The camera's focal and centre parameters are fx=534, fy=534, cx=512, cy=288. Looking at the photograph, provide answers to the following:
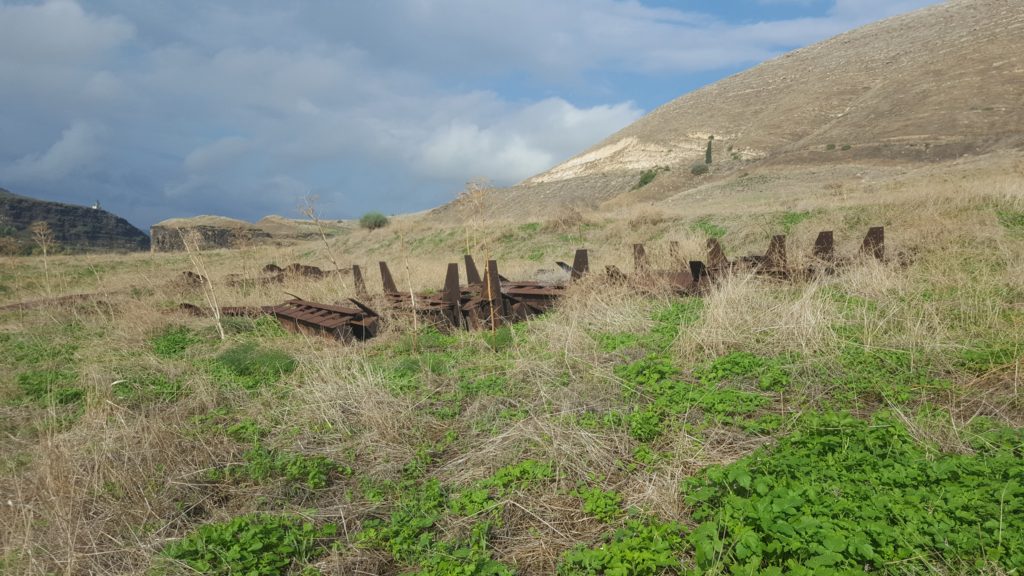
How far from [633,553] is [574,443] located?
1146 mm

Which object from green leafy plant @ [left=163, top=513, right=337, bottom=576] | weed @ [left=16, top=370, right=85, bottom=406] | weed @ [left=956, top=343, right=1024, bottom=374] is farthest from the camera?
weed @ [left=16, top=370, right=85, bottom=406]

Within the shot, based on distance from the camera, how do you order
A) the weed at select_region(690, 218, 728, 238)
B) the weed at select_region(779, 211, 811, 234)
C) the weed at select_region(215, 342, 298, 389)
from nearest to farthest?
the weed at select_region(215, 342, 298, 389)
the weed at select_region(779, 211, 811, 234)
the weed at select_region(690, 218, 728, 238)

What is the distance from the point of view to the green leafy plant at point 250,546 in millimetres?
2684

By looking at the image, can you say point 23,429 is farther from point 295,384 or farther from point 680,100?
point 680,100

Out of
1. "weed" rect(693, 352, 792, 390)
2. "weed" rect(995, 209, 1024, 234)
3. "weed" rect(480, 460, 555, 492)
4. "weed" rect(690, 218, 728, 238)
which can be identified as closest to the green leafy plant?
"weed" rect(480, 460, 555, 492)

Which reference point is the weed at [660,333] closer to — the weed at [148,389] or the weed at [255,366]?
the weed at [255,366]

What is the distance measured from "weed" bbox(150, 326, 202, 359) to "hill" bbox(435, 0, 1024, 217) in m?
18.6

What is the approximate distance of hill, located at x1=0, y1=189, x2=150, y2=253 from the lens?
133 ft

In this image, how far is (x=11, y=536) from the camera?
295 centimetres

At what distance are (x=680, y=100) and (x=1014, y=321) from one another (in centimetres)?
7635

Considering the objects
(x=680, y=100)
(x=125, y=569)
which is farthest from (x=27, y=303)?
(x=680, y=100)

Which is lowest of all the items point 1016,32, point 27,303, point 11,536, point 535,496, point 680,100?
point 535,496

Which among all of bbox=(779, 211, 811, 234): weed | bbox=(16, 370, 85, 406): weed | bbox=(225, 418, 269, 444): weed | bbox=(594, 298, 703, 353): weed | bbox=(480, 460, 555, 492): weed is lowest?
bbox=(480, 460, 555, 492): weed

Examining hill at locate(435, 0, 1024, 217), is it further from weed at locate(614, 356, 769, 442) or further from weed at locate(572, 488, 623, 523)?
weed at locate(572, 488, 623, 523)
